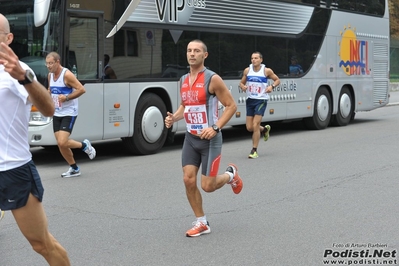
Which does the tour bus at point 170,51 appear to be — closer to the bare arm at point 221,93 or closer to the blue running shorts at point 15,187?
the bare arm at point 221,93

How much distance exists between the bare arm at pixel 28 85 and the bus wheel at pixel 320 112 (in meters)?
14.3

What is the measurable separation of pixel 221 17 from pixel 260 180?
18.5 feet

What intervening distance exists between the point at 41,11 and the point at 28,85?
752cm

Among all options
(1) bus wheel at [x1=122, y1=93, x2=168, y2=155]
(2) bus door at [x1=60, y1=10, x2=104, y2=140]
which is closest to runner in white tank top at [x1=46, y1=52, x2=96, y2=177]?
(2) bus door at [x1=60, y1=10, x2=104, y2=140]

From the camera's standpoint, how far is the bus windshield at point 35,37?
10883 mm

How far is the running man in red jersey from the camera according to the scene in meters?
6.52

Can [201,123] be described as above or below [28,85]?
below

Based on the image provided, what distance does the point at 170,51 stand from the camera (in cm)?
1297

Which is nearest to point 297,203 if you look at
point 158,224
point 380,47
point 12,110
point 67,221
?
point 158,224

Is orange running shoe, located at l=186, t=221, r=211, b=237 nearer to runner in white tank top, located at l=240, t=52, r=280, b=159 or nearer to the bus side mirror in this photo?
the bus side mirror

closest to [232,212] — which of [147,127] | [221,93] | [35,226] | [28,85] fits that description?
[221,93]

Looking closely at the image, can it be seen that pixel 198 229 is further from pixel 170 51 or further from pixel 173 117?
pixel 170 51

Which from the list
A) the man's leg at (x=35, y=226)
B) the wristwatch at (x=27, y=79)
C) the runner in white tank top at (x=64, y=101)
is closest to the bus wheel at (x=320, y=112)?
the runner in white tank top at (x=64, y=101)

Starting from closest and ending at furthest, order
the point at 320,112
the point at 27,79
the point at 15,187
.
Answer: the point at 27,79
the point at 15,187
the point at 320,112
